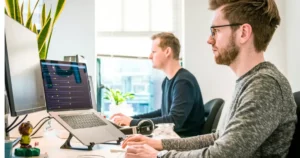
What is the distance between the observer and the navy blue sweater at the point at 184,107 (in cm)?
228

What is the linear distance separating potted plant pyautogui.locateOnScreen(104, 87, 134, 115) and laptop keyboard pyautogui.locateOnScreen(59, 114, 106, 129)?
1738mm

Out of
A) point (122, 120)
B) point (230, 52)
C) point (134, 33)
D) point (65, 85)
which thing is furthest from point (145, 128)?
point (134, 33)

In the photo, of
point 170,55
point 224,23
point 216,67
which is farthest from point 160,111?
point 224,23

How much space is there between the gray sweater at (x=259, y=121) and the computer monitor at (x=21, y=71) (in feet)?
2.07

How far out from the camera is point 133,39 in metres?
3.71

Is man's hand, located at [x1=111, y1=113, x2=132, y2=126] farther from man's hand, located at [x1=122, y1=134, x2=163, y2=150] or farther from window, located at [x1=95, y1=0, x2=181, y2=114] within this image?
window, located at [x1=95, y1=0, x2=181, y2=114]

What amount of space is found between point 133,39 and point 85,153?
243 centimetres

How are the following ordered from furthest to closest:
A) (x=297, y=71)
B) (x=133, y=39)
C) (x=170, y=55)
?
1. (x=133, y=39)
2. (x=170, y=55)
3. (x=297, y=71)

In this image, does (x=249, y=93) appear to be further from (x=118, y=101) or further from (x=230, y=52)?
(x=118, y=101)

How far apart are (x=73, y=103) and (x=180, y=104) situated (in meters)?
0.86

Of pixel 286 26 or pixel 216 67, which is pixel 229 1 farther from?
pixel 216 67

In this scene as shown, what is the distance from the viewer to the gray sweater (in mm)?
1015

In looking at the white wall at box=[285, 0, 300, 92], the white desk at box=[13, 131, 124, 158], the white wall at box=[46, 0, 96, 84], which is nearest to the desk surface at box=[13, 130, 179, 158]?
the white desk at box=[13, 131, 124, 158]

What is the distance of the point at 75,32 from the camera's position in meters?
3.55
